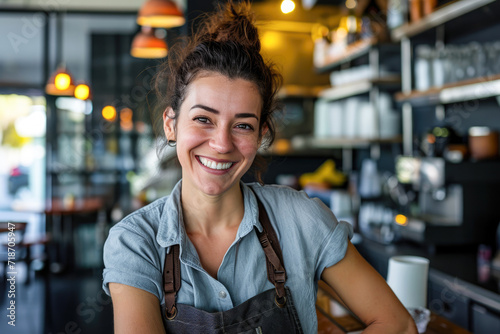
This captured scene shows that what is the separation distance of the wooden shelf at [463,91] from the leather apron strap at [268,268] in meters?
1.57

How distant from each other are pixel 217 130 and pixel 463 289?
151 centimetres

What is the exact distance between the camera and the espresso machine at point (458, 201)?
8.84 ft

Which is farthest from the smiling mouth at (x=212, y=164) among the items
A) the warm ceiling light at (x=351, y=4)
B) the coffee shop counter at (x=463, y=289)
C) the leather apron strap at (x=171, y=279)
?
the warm ceiling light at (x=351, y=4)

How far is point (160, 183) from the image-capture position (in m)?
5.41

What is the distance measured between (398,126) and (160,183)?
259 cm

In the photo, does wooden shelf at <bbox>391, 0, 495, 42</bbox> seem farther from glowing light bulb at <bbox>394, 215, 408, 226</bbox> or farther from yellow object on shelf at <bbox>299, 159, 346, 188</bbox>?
yellow object on shelf at <bbox>299, 159, 346, 188</bbox>

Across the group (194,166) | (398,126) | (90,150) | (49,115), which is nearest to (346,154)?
(398,126)

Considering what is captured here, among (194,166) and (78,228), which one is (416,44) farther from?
(78,228)

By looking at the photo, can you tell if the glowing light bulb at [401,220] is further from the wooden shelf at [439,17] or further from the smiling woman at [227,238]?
the smiling woman at [227,238]

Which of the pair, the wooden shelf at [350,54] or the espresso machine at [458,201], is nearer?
the espresso machine at [458,201]

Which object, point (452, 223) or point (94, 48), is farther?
point (94, 48)

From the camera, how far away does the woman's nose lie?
1.26m

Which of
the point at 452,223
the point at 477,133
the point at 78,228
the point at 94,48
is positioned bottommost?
the point at 78,228

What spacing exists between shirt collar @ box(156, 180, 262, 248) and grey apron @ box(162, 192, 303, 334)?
25 millimetres
